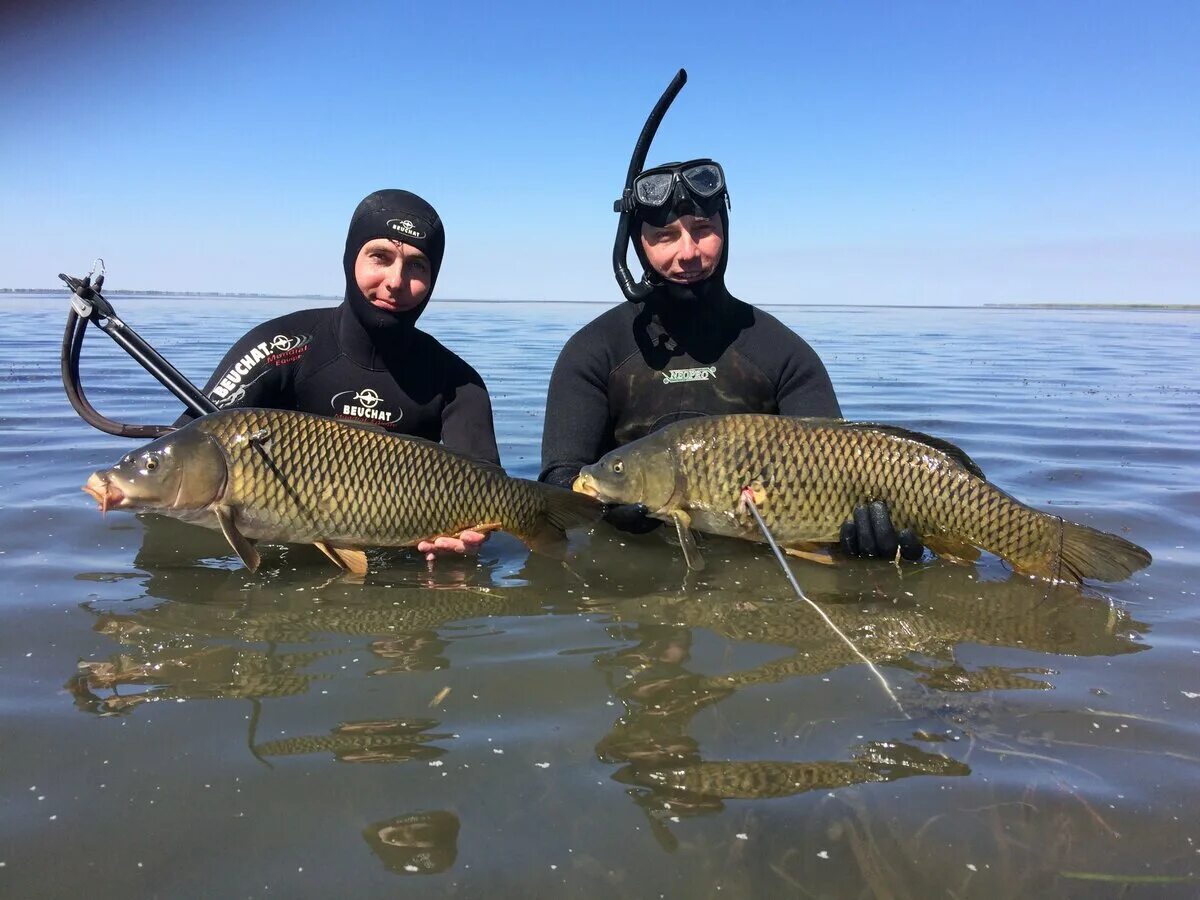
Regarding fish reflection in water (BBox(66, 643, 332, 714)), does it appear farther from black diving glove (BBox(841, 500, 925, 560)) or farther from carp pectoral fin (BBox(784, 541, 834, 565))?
black diving glove (BBox(841, 500, 925, 560))

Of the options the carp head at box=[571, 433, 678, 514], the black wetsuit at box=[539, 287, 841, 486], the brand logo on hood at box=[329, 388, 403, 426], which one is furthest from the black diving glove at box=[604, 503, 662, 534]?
the brand logo on hood at box=[329, 388, 403, 426]

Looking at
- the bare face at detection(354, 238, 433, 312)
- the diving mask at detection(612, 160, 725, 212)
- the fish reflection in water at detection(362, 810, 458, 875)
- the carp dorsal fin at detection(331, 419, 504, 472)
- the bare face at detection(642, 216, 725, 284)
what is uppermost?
the diving mask at detection(612, 160, 725, 212)

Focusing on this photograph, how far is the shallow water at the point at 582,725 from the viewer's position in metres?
1.71

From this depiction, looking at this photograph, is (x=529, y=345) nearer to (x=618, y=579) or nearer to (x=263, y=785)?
(x=618, y=579)

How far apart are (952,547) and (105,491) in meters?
3.22

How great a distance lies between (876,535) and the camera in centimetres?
349

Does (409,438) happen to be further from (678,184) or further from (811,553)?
(678,184)

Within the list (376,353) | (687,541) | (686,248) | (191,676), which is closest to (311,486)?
(191,676)

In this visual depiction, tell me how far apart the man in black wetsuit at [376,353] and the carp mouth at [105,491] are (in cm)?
96

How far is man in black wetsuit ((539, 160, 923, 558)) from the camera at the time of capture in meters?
4.36

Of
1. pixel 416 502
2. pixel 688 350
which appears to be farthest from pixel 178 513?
pixel 688 350

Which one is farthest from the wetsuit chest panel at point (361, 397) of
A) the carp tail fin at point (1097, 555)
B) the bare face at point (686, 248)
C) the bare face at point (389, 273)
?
the carp tail fin at point (1097, 555)

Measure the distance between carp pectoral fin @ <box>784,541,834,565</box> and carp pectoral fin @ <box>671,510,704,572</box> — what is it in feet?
1.33

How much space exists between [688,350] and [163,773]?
315 cm
